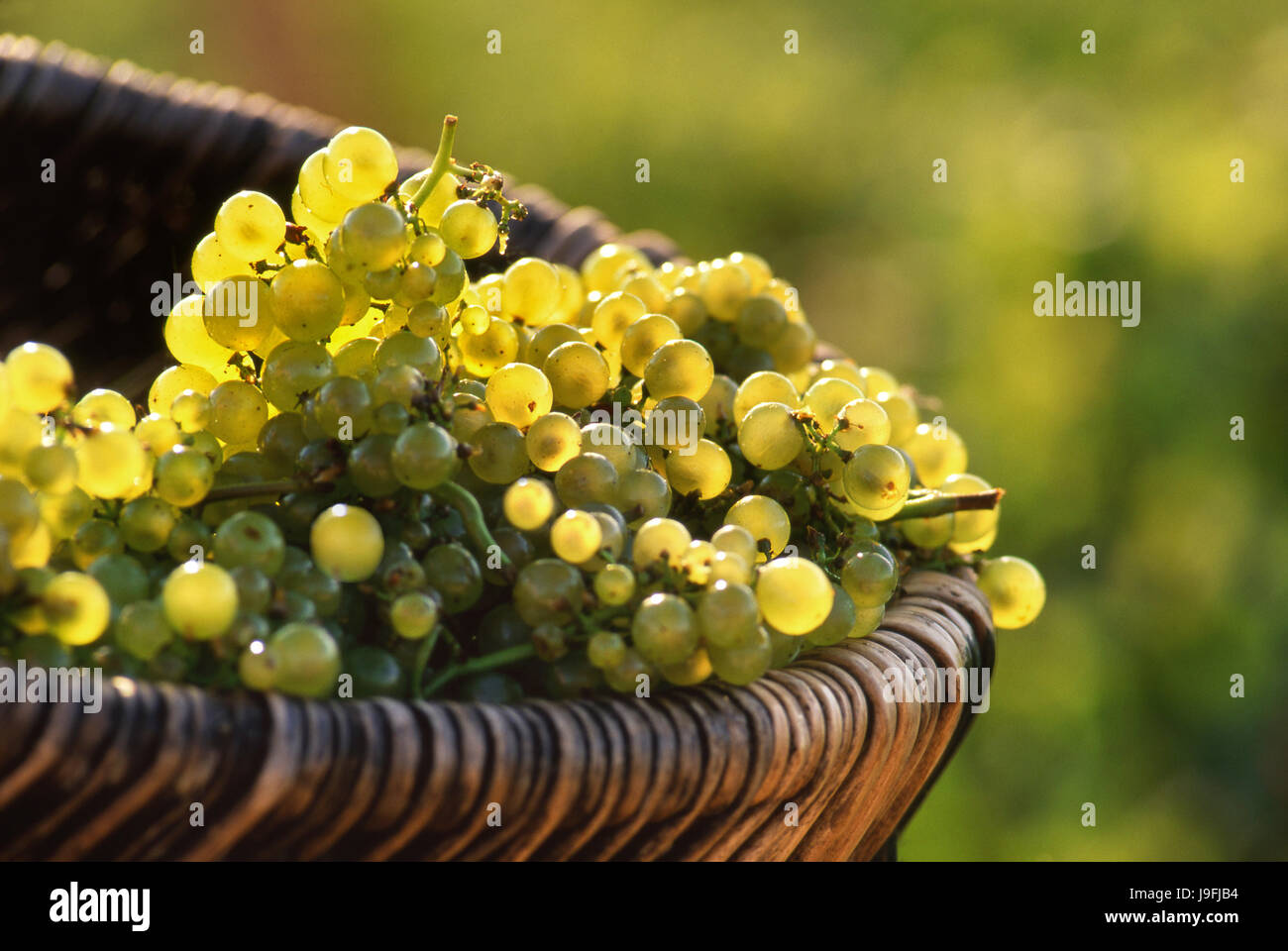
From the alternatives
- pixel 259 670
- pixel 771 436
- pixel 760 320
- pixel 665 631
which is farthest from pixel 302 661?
pixel 760 320

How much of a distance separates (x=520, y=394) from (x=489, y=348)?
5 cm

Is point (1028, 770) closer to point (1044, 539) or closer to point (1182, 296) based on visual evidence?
point (1044, 539)

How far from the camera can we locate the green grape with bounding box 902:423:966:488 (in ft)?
1.92

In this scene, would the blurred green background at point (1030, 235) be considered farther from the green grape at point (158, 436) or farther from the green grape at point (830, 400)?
the green grape at point (158, 436)

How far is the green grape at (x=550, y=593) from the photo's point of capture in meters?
0.41

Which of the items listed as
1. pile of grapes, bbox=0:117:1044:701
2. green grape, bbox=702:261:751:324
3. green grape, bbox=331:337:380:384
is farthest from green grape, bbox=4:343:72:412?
green grape, bbox=702:261:751:324

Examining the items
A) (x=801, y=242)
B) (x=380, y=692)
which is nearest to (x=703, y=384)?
(x=380, y=692)

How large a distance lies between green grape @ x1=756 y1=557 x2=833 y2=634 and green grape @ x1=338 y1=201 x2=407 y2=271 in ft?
0.59

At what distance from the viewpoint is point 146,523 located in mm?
404

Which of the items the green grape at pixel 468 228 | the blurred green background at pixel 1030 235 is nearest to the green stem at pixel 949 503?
the green grape at pixel 468 228

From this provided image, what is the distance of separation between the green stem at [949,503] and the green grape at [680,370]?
0.10 metres

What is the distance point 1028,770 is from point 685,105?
1072 millimetres

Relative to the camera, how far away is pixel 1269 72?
156cm

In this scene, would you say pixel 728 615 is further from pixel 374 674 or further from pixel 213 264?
pixel 213 264
